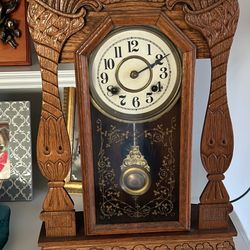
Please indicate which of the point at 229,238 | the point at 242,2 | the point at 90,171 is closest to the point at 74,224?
the point at 90,171

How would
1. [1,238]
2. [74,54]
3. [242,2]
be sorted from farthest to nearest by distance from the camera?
[242,2]
[1,238]
[74,54]

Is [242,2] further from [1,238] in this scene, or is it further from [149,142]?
[1,238]

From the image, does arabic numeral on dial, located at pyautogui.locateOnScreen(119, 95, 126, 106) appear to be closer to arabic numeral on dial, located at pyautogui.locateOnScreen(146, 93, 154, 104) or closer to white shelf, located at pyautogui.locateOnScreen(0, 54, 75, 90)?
arabic numeral on dial, located at pyautogui.locateOnScreen(146, 93, 154, 104)

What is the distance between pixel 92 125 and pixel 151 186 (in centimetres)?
14

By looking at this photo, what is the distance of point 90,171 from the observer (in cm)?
75

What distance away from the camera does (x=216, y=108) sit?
28.8 inches

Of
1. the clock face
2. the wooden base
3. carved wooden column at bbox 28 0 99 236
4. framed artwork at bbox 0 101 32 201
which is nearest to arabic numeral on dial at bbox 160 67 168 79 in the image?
the clock face

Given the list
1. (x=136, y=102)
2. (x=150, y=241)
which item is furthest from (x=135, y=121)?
(x=150, y=241)

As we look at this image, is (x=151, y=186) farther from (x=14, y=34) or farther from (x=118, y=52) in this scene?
(x=14, y=34)

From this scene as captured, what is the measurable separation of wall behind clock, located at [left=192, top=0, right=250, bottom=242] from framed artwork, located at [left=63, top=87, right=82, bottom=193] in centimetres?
26

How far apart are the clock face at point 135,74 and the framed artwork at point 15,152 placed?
0.32 meters

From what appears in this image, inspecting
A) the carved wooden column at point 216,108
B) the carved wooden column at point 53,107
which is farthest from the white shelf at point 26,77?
the carved wooden column at point 216,108

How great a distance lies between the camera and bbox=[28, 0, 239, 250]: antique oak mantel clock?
690mm

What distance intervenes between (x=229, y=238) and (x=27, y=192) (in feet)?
1.52
